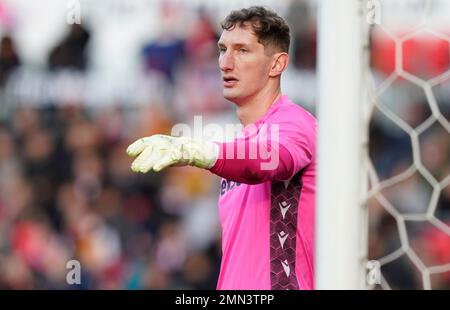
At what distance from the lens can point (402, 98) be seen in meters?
4.34

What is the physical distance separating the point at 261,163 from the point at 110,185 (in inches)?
131

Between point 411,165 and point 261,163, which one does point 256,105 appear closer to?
point 261,163

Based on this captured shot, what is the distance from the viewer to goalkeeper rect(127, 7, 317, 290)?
7.86ft

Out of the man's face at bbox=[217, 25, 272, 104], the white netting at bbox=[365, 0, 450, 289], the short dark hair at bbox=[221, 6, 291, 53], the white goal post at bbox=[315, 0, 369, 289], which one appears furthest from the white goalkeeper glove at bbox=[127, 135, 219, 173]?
the white netting at bbox=[365, 0, 450, 289]

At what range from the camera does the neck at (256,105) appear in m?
2.90

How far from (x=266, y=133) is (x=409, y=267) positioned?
5.19 ft

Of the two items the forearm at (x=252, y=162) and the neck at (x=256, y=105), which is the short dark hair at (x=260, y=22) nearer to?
the neck at (x=256, y=105)

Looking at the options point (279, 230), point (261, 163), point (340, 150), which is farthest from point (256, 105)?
point (340, 150)

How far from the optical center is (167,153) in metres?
2.28

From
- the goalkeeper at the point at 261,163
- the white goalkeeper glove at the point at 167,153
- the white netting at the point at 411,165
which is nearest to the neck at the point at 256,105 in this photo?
the goalkeeper at the point at 261,163

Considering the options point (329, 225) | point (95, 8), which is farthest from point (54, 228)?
point (329, 225)

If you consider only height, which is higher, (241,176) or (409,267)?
(241,176)

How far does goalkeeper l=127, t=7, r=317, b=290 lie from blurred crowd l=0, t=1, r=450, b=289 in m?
2.30
